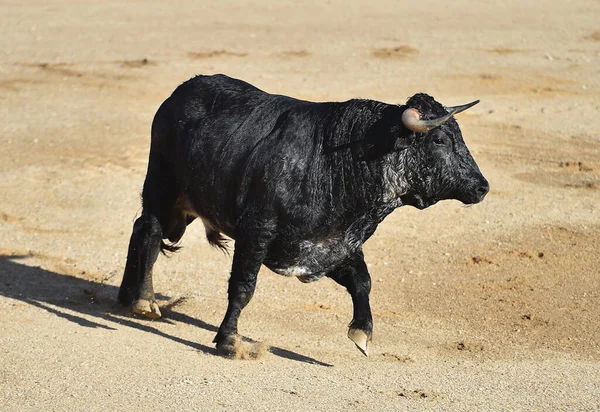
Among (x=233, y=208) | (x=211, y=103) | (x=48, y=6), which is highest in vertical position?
(x=211, y=103)

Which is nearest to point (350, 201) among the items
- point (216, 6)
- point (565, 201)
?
point (565, 201)

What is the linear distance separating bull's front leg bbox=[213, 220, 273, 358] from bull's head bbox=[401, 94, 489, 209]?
3.75 feet

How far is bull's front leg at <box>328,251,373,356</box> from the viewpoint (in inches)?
344

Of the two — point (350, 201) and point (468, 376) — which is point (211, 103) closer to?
point (350, 201)

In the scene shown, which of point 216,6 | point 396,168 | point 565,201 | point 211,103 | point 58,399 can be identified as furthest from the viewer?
point 216,6

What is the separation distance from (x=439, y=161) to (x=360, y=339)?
1.45m

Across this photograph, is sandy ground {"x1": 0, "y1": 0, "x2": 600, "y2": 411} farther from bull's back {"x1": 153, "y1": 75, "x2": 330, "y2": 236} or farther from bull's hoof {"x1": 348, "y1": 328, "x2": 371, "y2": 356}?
bull's back {"x1": 153, "y1": 75, "x2": 330, "y2": 236}

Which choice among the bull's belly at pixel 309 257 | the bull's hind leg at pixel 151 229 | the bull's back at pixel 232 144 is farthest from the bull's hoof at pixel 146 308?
the bull's belly at pixel 309 257

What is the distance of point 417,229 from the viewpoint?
12320mm

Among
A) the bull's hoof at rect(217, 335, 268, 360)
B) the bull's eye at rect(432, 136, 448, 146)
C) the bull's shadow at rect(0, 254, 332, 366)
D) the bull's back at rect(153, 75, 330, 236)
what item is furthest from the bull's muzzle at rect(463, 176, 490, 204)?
the bull's hoof at rect(217, 335, 268, 360)

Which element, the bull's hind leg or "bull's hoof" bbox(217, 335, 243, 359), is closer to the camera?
"bull's hoof" bbox(217, 335, 243, 359)

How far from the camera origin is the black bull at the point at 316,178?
331 inches

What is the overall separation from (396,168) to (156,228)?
91.3 inches

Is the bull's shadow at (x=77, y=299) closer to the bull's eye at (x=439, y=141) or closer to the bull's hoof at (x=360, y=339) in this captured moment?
the bull's hoof at (x=360, y=339)
